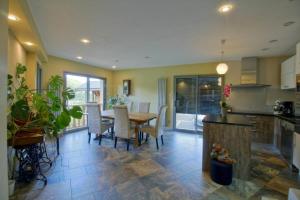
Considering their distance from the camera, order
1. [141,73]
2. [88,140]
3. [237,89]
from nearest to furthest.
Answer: [88,140], [237,89], [141,73]

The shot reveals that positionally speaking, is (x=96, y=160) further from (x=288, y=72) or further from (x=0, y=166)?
(x=288, y=72)

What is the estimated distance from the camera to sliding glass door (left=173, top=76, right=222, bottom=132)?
224 inches

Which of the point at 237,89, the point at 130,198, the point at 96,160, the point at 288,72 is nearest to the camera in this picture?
the point at 130,198

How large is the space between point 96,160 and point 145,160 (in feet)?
3.33

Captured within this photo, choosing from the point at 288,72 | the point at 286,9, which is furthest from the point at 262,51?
the point at 286,9

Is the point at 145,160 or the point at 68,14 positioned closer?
the point at 68,14

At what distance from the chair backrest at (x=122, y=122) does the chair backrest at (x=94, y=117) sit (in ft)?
1.82

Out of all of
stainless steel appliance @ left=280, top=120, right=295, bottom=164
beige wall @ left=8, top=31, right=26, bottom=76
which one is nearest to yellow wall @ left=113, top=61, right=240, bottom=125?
stainless steel appliance @ left=280, top=120, right=295, bottom=164

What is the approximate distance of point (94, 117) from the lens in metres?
4.39

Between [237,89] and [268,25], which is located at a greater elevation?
[268,25]

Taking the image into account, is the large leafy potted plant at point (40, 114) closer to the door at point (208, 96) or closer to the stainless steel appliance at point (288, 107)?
the door at point (208, 96)

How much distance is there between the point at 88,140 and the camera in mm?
4688

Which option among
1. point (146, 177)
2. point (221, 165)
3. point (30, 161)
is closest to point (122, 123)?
point (146, 177)

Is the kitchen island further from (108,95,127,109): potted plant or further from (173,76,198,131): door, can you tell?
(108,95,127,109): potted plant
